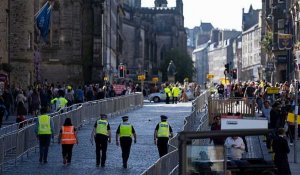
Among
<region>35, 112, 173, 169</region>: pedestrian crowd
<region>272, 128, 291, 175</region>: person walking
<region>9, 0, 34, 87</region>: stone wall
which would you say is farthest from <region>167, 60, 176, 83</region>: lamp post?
<region>272, 128, 291, 175</region>: person walking

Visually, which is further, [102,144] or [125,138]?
[102,144]

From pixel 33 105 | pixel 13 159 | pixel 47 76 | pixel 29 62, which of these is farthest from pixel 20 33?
pixel 13 159

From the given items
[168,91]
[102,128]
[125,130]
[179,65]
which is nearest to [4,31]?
[168,91]

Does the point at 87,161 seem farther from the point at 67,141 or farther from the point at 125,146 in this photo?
the point at 125,146

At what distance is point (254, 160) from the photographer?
49.8 ft

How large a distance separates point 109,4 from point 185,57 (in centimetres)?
6884

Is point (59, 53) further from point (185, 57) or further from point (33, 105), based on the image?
point (185, 57)

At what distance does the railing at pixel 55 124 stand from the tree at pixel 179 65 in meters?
116

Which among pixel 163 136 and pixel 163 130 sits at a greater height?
pixel 163 130

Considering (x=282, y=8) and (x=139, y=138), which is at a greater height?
(x=282, y=8)

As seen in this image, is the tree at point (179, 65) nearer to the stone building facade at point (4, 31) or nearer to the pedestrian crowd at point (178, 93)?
the pedestrian crowd at point (178, 93)

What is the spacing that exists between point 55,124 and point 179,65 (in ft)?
467

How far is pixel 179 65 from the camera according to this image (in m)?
175

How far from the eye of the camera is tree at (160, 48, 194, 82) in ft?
568
